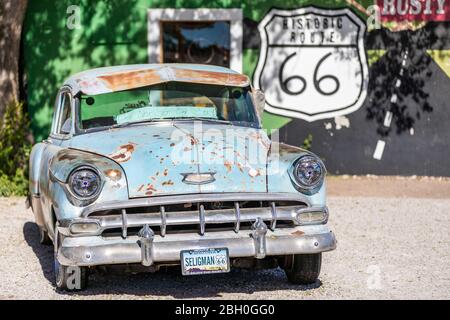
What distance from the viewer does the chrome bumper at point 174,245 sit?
17.6ft

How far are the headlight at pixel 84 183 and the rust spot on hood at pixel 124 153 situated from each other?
9.7 inches

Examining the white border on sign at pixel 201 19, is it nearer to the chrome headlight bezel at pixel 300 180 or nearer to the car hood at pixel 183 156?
the car hood at pixel 183 156

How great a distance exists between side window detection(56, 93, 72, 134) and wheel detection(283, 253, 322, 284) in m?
1.98

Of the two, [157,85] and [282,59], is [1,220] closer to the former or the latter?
[157,85]

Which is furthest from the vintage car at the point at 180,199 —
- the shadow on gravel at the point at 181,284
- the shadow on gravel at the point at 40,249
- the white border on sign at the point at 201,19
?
the white border on sign at the point at 201,19

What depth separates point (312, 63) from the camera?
12172 mm

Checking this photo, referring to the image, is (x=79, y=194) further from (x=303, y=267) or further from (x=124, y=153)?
(x=303, y=267)

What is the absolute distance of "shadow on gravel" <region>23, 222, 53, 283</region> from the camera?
6.81m

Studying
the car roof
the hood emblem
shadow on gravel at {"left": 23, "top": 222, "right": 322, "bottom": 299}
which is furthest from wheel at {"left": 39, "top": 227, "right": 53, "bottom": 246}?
the hood emblem

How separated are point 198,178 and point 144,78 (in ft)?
4.70

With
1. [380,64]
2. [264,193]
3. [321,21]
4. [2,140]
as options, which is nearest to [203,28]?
[321,21]

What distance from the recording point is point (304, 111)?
12.3 meters

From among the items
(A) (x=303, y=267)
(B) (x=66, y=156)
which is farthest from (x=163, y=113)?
(A) (x=303, y=267)

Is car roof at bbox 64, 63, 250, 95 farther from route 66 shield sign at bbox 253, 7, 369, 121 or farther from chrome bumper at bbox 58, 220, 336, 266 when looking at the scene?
route 66 shield sign at bbox 253, 7, 369, 121
